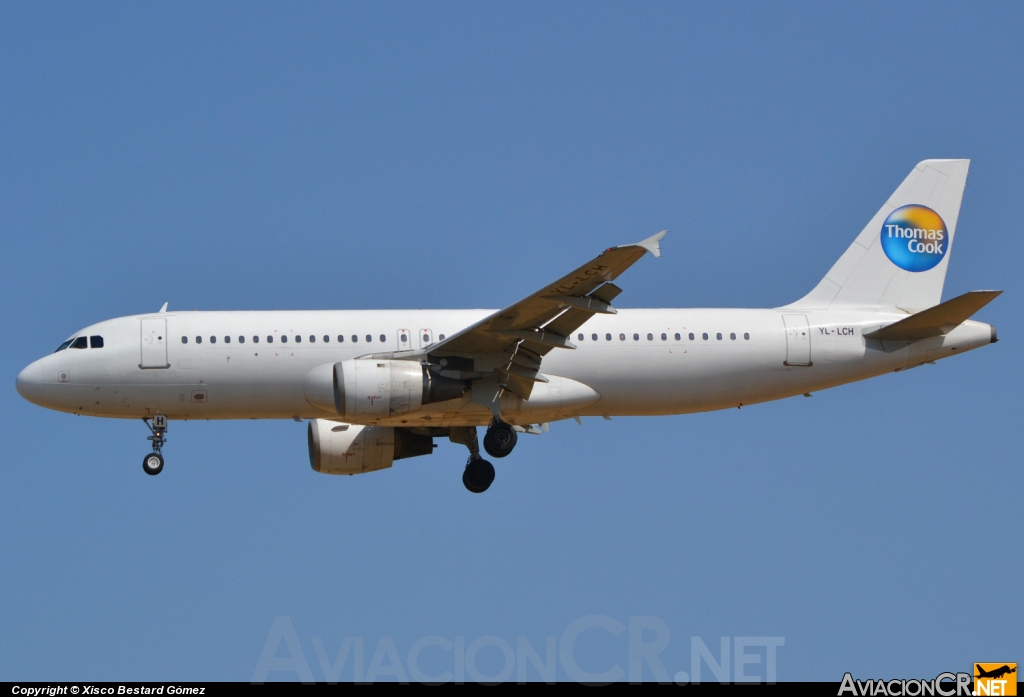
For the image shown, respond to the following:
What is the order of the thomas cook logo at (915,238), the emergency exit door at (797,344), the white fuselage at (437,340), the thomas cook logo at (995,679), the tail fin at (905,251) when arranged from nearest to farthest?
the thomas cook logo at (995,679) → the white fuselage at (437,340) → the emergency exit door at (797,344) → the tail fin at (905,251) → the thomas cook logo at (915,238)

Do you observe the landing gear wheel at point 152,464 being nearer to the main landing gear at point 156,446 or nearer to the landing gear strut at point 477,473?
the main landing gear at point 156,446

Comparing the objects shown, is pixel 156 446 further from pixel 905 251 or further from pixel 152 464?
pixel 905 251

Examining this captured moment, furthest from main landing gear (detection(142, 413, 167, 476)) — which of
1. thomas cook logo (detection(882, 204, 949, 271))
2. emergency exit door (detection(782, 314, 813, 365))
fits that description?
thomas cook logo (detection(882, 204, 949, 271))

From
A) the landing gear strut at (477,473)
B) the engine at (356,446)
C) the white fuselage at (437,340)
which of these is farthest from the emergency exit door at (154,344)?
the landing gear strut at (477,473)

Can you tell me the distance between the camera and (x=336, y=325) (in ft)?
110

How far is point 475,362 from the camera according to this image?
32.5 meters

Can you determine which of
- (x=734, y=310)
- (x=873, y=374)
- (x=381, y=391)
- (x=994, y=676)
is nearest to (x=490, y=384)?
(x=381, y=391)

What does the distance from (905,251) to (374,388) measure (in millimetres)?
13486

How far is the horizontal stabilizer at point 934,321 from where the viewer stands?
3272 cm

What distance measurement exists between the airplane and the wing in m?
0.05

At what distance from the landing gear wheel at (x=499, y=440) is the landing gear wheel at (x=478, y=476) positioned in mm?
1364

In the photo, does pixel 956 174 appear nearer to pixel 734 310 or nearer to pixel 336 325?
pixel 734 310

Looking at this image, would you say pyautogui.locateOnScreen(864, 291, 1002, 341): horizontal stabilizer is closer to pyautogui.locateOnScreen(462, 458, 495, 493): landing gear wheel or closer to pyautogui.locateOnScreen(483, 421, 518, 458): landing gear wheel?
pyautogui.locateOnScreen(483, 421, 518, 458): landing gear wheel

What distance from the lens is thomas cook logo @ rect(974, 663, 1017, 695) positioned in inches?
1009
